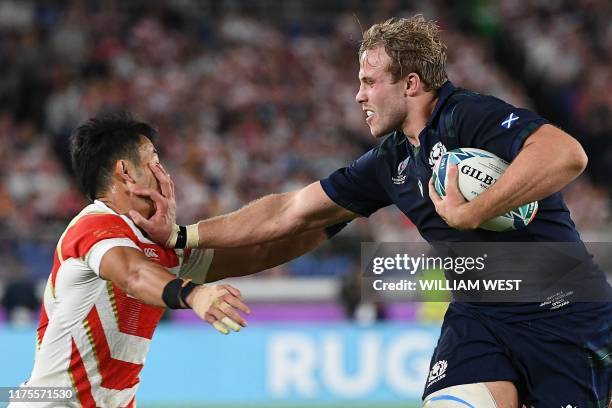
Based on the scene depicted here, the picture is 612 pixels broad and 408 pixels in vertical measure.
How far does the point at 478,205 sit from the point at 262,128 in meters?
10.7

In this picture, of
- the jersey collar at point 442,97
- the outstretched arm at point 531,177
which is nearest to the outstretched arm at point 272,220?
the jersey collar at point 442,97

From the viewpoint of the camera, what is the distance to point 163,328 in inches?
415

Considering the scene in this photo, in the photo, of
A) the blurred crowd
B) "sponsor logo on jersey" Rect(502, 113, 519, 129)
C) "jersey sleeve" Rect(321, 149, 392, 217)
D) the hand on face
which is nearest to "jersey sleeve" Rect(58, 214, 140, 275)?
the hand on face

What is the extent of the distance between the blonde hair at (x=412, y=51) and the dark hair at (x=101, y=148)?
123 cm

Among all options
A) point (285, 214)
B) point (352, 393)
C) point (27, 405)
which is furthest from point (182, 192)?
point (27, 405)

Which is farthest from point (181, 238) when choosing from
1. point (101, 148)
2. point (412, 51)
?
point (412, 51)

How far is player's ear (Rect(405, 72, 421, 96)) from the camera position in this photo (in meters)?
4.93

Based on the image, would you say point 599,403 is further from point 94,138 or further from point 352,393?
point 352,393

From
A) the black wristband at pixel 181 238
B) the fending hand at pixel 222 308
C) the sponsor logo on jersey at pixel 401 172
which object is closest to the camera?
the fending hand at pixel 222 308

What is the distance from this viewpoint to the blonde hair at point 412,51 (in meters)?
4.94

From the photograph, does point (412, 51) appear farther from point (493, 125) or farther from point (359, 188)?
point (359, 188)

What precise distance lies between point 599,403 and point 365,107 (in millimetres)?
1757

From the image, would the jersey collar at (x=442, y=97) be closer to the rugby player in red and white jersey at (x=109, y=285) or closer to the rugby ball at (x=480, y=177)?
the rugby ball at (x=480, y=177)

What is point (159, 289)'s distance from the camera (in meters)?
4.12
